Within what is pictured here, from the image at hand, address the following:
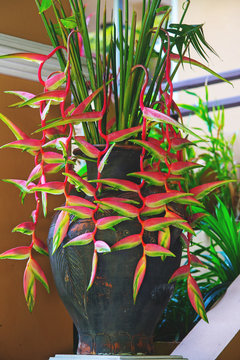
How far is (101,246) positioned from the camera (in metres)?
0.95

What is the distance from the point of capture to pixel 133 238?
3.16 feet

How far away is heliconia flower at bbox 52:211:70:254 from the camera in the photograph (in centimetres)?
101

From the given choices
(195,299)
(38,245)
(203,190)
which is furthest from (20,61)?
(195,299)

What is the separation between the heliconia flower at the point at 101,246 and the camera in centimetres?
94

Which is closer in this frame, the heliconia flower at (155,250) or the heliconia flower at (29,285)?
the heliconia flower at (155,250)

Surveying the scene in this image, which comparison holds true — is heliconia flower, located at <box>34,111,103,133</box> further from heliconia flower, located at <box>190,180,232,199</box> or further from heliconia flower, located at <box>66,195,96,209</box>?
heliconia flower, located at <box>190,180,232,199</box>

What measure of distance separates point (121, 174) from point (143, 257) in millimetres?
197

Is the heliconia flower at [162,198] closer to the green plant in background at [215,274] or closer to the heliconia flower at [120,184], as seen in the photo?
the heliconia flower at [120,184]

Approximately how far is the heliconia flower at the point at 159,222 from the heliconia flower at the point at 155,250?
0.10ft

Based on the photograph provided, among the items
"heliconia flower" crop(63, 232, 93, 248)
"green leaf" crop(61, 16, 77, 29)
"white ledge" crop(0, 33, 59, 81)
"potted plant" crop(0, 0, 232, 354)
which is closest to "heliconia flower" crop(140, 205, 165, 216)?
"potted plant" crop(0, 0, 232, 354)

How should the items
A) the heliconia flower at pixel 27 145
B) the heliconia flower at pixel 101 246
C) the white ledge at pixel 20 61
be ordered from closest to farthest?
1. the heliconia flower at pixel 101 246
2. the heliconia flower at pixel 27 145
3. the white ledge at pixel 20 61

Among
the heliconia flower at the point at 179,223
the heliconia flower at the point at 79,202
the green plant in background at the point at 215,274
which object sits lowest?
the green plant in background at the point at 215,274

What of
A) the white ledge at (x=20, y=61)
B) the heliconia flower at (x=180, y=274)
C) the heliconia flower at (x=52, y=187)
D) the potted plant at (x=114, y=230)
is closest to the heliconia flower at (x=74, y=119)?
the potted plant at (x=114, y=230)

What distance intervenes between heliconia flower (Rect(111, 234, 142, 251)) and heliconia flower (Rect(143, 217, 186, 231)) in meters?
0.03
